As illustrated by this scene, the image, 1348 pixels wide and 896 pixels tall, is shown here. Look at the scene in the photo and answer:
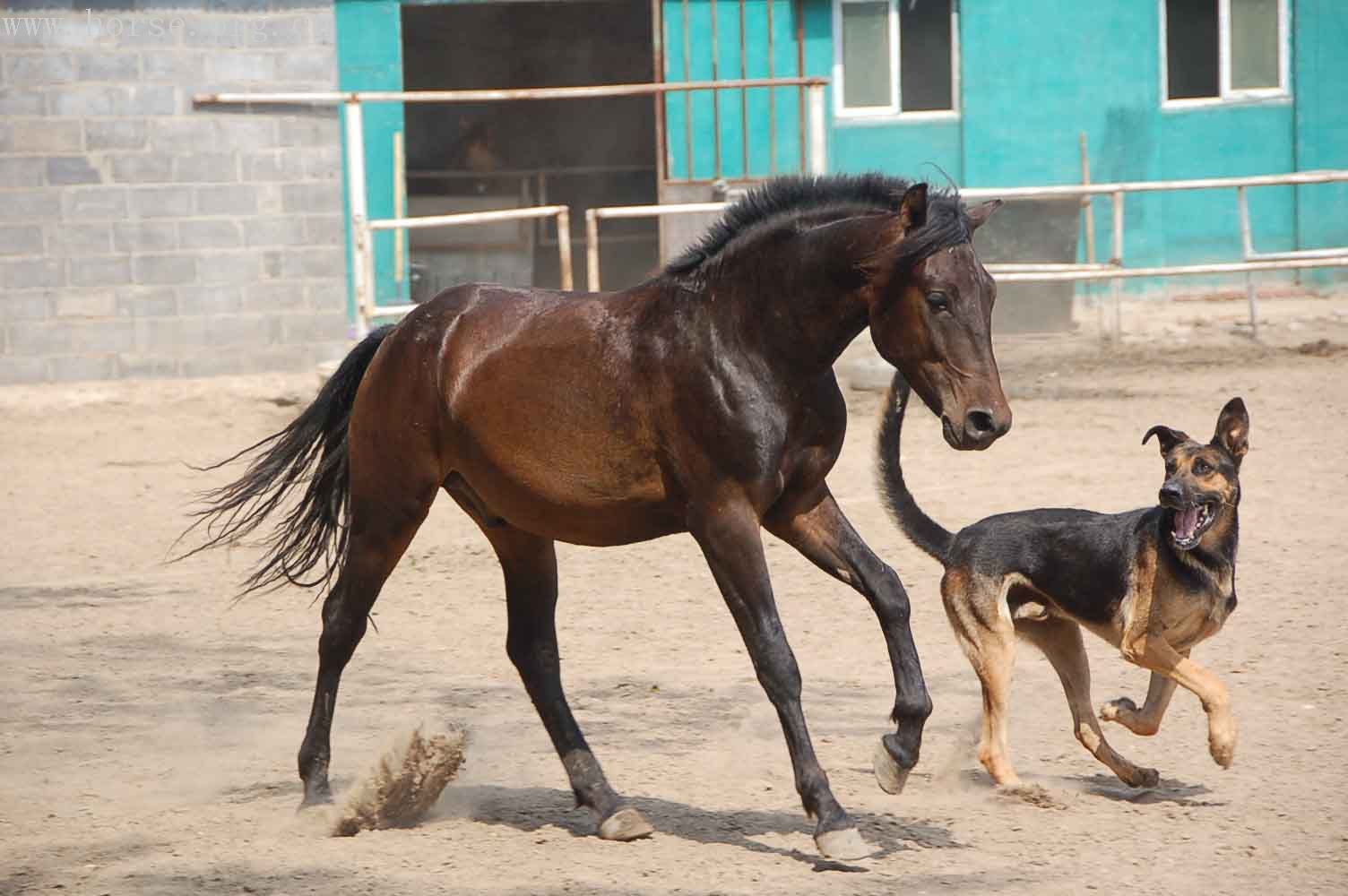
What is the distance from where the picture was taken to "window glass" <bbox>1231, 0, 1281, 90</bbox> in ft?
58.9

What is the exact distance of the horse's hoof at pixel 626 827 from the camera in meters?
4.94

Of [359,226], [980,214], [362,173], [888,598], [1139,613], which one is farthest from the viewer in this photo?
[362,173]

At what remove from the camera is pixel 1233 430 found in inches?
207

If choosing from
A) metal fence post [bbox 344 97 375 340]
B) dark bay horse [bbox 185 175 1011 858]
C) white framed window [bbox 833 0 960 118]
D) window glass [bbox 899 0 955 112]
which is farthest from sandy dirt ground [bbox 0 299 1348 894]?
window glass [bbox 899 0 955 112]

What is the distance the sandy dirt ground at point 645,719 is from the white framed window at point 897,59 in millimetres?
7157

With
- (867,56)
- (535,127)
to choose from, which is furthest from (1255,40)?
(535,127)

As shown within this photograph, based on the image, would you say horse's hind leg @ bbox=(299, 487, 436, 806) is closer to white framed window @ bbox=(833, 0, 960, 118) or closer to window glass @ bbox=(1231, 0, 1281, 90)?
white framed window @ bbox=(833, 0, 960, 118)

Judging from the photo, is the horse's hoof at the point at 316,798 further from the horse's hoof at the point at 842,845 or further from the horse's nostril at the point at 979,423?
the horse's nostril at the point at 979,423

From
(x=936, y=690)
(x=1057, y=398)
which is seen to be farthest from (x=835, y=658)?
(x=1057, y=398)

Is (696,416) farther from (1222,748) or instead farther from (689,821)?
(1222,748)

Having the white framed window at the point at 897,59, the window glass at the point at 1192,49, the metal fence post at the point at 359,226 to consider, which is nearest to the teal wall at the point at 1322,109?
the window glass at the point at 1192,49

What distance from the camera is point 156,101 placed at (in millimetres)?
14445

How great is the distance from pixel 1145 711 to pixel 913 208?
1.90m

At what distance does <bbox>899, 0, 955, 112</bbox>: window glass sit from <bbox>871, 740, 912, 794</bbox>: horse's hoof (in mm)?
13856
